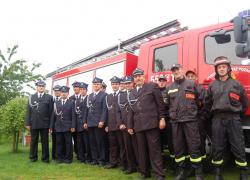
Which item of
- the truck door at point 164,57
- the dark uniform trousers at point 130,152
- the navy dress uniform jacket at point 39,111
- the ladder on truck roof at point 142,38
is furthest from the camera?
the navy dress uniform jacket at point 39,111

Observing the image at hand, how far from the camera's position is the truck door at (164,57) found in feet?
21.2

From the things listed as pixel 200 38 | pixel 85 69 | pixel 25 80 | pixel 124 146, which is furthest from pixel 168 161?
pixel 25 80

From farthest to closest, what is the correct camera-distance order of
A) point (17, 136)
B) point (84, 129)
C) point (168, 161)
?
point (17, 136)
point (84, 129)
point (168, 161)

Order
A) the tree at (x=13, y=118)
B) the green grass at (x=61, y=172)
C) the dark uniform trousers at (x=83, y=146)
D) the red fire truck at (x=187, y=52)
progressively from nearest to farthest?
the red fire truck at (x=187, y=52) < the green grass at (x=61, y=172) < the dark uniform trousers at (x=83, y=146) < the tree at (x=13, y=118)

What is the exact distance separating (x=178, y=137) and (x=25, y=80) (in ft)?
45.5

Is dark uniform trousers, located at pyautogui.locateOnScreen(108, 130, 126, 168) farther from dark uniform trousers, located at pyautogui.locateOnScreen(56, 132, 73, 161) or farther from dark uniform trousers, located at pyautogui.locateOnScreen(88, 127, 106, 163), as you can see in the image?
dark uniform trousers, located at pyautogui.locateOnScreen(56, 132, 73, 161)

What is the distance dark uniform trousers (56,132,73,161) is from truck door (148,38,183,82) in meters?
2.61

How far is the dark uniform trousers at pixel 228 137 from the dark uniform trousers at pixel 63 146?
4018 mm

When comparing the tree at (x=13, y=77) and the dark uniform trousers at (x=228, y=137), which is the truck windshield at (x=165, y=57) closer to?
the dark uniform trousers at (x=228, y=137)

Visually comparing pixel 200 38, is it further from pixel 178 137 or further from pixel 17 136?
pixel 17 136

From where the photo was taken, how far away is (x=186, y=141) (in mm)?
5383

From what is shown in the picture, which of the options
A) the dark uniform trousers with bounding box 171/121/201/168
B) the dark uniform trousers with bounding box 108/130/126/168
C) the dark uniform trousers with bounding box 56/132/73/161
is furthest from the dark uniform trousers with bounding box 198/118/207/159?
the dark uniform trousers with bounding box 56/132/73/161

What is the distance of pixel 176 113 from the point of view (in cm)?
541

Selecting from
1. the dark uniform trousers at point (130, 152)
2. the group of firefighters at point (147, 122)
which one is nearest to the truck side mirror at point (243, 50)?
the group of firefighters at point (147, 122)
